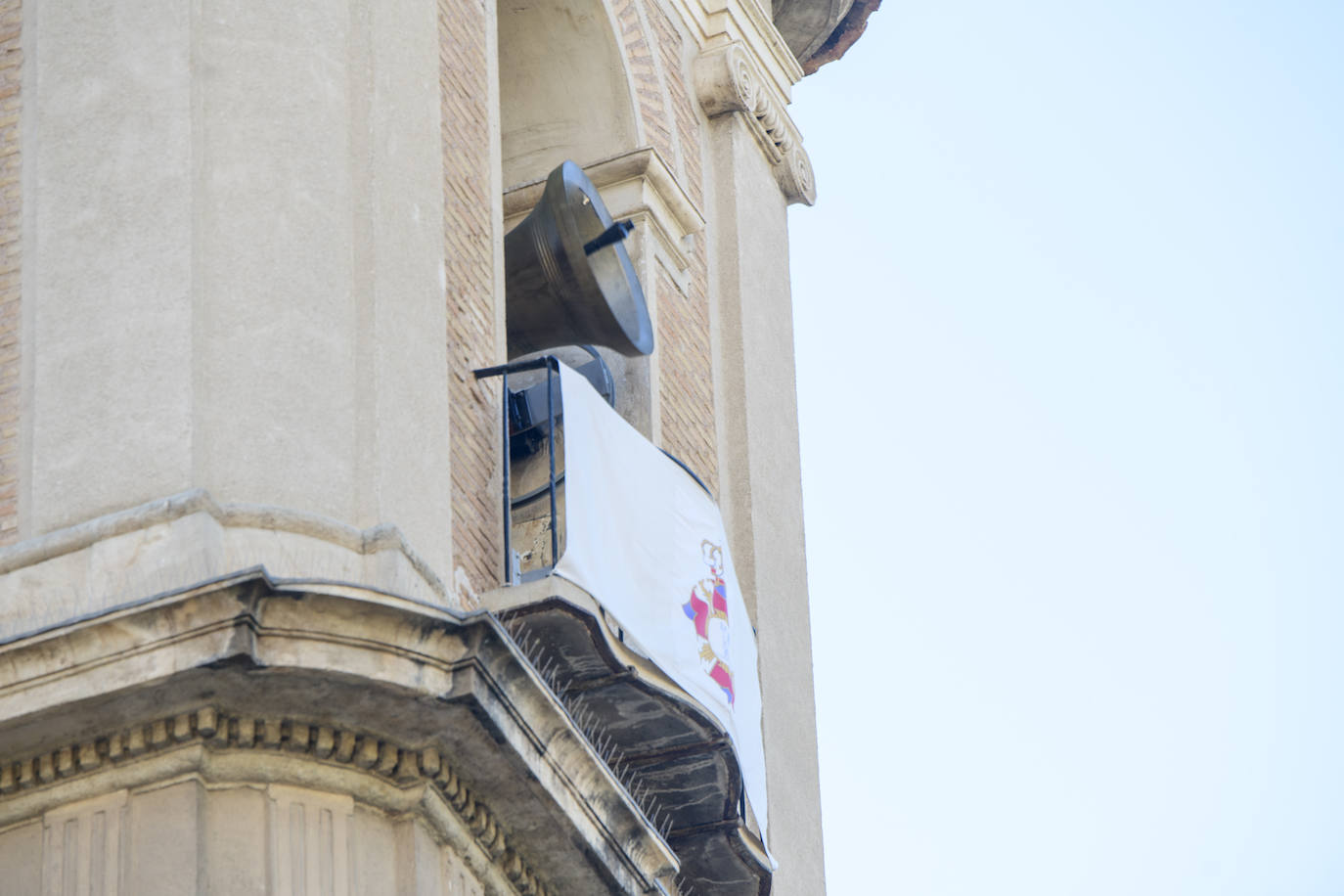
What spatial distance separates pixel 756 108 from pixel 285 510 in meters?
7.29

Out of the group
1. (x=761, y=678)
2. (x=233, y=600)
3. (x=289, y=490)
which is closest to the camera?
(x=233, y=600)

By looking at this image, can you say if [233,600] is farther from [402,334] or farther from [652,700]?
[652,700]

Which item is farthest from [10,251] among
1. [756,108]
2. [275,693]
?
[756,108]

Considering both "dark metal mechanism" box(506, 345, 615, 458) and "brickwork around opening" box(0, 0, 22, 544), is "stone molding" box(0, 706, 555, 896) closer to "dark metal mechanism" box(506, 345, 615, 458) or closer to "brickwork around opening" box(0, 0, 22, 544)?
"brickwork around opening" box(0, 0, 22, 544)

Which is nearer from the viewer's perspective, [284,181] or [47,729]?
[47,729]

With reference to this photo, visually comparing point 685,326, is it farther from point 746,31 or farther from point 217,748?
point 217,748

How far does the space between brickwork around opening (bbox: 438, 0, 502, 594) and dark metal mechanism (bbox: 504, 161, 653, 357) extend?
2.71 ft

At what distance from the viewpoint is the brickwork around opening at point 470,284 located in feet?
48.3

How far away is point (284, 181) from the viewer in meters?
13.9

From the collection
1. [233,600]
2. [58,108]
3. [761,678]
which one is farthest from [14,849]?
[761,678]

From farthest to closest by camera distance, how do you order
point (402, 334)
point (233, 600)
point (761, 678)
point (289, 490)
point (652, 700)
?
point (761, 678), point (652, 700), point (402, 334), point (289, 490), point (233, 600)

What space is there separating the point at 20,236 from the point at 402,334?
1603mm

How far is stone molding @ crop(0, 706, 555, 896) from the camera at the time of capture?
12195 millimetres

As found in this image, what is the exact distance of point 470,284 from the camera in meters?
15.3
